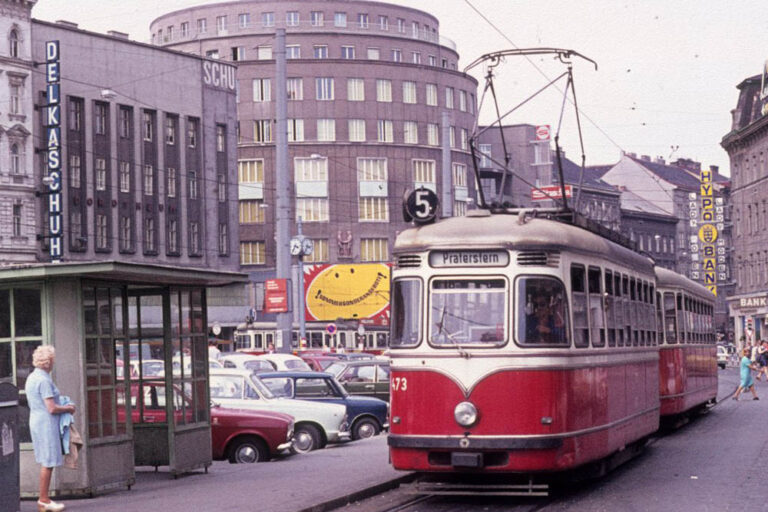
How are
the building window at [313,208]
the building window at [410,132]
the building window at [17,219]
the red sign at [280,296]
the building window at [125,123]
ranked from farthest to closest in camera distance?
the building window at [410,132]
the building window at [313,208]
the building window at [125,123]
the building window at [17,219]
the red sign at [280,296]

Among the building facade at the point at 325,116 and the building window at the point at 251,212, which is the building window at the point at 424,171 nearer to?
the building facade at the point at 325,116

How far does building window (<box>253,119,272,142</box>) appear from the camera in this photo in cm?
10156

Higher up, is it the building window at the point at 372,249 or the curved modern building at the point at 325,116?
the curved modern building at the point at 325,116

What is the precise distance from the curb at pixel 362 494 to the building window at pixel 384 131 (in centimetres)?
8692

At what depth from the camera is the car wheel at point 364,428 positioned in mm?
27250

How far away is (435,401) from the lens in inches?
567

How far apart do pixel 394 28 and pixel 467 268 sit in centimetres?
9198

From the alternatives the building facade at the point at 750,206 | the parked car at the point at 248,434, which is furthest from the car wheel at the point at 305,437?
the building facade at the point at 750,206

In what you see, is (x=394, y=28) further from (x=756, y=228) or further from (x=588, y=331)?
(x=588, y=331)

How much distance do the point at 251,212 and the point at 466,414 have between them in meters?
88.8

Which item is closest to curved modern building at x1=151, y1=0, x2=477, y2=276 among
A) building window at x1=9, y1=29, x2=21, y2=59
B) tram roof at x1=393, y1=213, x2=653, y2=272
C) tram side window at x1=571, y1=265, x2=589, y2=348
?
building window at x1=9, y1=29, x2=21, y2=59

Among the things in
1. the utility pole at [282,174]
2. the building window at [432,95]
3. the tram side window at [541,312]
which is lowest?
the tram side window at [541,312]

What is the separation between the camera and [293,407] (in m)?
23.8

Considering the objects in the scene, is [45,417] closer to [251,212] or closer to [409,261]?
[409,261]
